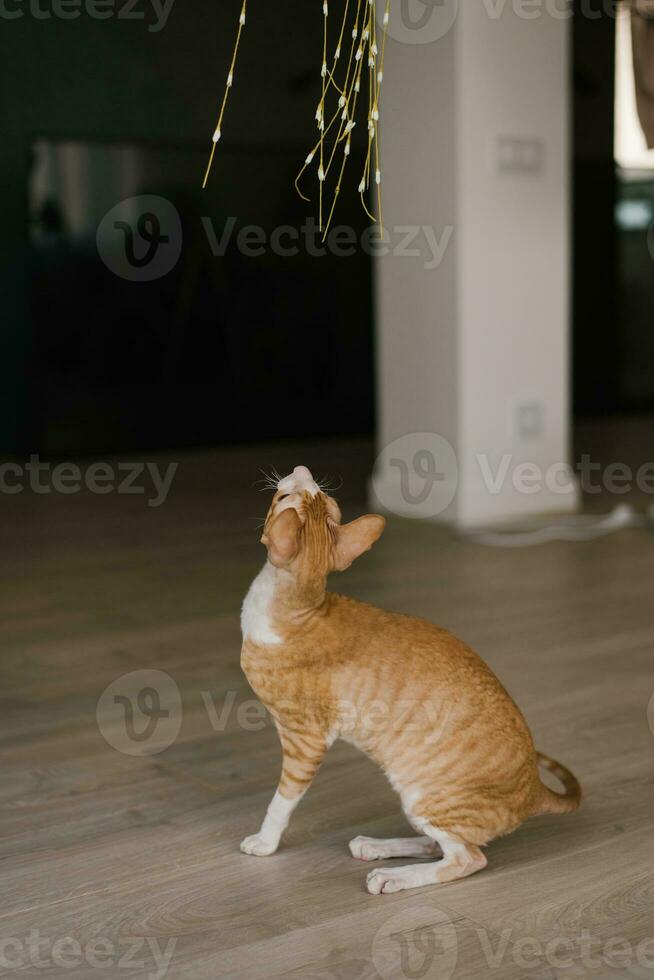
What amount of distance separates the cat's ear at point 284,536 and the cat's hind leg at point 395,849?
476 mm

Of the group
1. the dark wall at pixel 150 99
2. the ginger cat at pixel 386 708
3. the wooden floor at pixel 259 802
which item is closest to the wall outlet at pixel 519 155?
the wooden floor at pixel 259 802

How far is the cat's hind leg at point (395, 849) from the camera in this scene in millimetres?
1794

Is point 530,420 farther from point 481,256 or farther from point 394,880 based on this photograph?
point 394,880

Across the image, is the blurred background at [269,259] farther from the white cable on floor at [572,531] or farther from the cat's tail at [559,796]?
the cat's tail at [559,796]

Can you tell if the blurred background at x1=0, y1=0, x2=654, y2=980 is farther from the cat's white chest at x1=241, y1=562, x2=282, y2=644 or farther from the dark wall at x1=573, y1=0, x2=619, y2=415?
the cat's white chest at x1=241, y1=562, x2=282, y2=644

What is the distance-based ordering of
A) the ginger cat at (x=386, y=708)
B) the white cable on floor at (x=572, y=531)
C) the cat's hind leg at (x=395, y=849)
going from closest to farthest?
1. the ginger cat at (x=386, y=708)
2. the cat's hind leg at (x=395, y=849)
3. the white cable on floor at (x=572, y=531)

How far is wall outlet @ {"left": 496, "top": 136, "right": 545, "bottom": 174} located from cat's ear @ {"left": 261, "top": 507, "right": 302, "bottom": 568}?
308cm

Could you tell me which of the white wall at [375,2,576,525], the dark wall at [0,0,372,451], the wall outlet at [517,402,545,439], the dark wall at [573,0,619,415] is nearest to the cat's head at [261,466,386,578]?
the white wall at [375,2,576,525]

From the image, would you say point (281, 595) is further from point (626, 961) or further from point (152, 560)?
point (152, 560)

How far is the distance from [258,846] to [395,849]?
0.65 ft

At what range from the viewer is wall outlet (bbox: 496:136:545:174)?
4367mm

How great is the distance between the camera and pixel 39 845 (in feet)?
6.11

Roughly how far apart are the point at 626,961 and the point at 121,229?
17.7 ft

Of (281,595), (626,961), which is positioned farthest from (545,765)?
(281,595)
